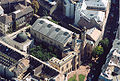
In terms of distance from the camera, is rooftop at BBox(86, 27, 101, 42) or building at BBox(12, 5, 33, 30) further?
building at BBox(12, 5, 33, 30)

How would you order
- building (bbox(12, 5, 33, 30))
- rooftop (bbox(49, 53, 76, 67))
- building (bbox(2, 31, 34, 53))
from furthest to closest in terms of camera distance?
1. building (bbox(12, 5, 33, 30))
2. building (bbox(2, 31, 34, 53))
3. rooftop (bbox(49, 53, 76, 67))

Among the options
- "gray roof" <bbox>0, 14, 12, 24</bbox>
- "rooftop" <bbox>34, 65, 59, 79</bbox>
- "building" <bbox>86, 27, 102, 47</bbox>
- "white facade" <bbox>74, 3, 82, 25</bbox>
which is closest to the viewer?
"rooftop" <bbox>34, 65, 59, 79</bbox>

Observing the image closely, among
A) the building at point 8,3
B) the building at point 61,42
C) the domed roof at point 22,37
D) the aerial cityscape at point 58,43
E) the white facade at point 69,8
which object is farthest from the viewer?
the building at point 8,3

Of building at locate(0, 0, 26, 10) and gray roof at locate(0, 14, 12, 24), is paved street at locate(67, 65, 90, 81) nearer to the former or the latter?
gray roof at locate(0, 14, 12, 24)

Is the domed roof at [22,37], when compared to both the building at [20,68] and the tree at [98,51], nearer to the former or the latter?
the building at [20,68]

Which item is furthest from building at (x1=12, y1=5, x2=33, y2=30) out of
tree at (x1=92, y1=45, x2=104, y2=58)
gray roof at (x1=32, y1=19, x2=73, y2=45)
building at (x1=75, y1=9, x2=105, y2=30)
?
tree at (x1=92, y1=45, x2=104, y2=58)

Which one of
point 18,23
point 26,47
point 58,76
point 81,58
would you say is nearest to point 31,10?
point 18,23

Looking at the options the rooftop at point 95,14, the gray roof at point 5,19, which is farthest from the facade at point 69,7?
the gray roof at point 5,19

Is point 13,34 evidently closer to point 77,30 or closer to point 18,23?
point 18,23
